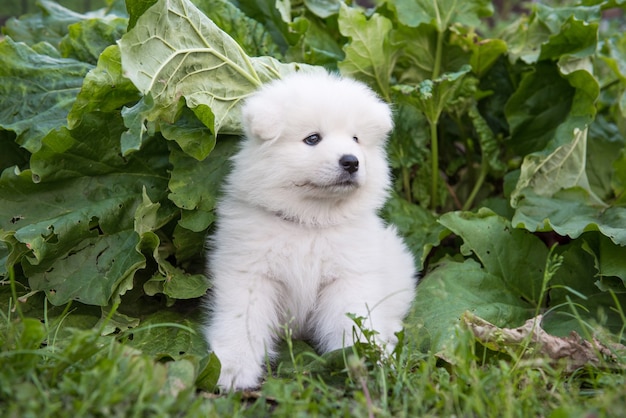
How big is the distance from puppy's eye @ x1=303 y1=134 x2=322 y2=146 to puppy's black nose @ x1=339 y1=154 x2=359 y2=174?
179 mm

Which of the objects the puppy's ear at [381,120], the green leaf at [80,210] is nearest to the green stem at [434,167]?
the puppy's ear at [381,120]

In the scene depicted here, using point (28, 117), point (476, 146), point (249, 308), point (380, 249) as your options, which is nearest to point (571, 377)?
point (380, 249)

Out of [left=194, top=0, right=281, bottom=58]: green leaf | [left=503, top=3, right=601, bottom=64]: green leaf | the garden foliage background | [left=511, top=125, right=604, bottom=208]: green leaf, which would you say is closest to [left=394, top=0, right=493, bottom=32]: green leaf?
the garden foliage background

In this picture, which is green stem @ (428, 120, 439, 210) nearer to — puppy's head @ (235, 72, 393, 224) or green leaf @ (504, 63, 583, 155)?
green leaf @ (504, 63, 583, 155)

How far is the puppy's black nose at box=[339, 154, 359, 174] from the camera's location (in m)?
3.16

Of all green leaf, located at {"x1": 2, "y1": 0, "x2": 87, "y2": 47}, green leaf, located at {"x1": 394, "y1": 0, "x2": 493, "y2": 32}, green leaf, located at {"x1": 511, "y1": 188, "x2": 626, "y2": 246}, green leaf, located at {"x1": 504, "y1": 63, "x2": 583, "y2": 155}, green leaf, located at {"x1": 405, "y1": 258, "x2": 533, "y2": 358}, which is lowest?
green leaf, located at {"x1": 405, "y1": 258, "x2": 533, "y2": 358}

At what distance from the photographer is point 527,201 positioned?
4.09m

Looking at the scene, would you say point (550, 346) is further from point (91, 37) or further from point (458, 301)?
point (91, 37)

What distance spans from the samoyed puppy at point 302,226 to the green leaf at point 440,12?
3.31 ft

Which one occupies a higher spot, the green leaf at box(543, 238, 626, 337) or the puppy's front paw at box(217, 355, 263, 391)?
the green leaf at box(543, 238, 626, 337)

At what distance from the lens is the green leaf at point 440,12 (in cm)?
429

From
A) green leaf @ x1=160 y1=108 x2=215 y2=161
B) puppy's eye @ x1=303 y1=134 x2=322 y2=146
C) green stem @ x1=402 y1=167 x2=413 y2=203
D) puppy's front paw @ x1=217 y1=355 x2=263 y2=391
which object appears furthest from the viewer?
green stem @ x1=402 y1=167 x2=413 y2=203

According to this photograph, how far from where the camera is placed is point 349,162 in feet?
10.4

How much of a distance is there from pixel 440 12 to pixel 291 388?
267 cm
